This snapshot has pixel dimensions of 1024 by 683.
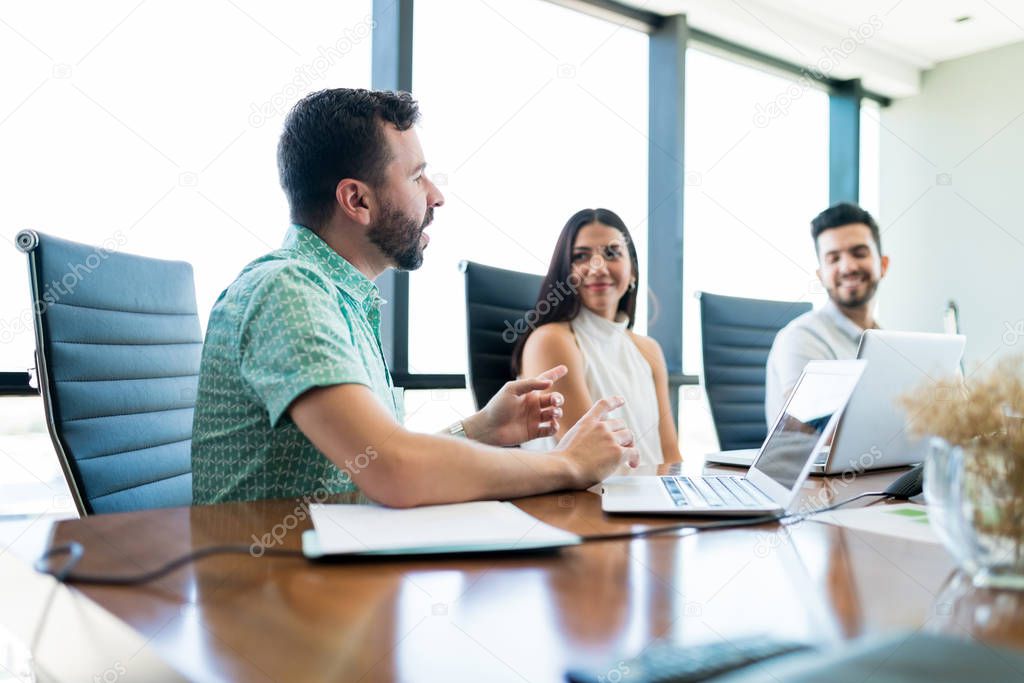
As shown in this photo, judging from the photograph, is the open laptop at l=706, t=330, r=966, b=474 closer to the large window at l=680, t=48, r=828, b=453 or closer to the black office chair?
the black office chair

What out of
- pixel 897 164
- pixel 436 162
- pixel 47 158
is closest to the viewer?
pixel 47 158

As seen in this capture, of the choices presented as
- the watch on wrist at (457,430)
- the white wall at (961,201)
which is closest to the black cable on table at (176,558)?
the watch on wrist at (457,430)

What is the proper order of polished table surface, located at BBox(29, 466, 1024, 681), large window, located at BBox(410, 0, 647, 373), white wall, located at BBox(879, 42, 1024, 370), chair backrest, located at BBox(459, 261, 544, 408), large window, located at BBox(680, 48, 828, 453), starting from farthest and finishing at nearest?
white wall, located at BBox(879, 42, 1024, 370)
large window, located at BBox(680, 48, 828, 453)
large window, located at BBox(410, 0, 647, 373)
chair backrest, located at BBox(459, 261, 544, 408)
polished table surface, located at BBox(29, 466, 1024, 681)

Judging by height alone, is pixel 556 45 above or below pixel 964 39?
below

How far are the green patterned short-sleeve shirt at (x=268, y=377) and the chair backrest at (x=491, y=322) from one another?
0.80 meters

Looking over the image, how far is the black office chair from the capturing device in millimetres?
1178

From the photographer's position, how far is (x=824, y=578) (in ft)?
2.24

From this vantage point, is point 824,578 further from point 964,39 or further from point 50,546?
point 964,39

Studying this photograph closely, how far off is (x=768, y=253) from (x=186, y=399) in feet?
12.2

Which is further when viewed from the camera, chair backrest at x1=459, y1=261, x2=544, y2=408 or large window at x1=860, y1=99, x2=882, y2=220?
large window at x1=860, y1=99, x2=882, y2=220

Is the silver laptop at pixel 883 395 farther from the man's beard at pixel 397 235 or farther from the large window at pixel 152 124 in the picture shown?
the large window at pixel 152 124

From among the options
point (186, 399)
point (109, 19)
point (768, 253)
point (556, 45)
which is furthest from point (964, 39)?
point (186, 399)

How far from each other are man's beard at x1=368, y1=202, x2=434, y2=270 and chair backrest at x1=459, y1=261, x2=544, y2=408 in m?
0.52

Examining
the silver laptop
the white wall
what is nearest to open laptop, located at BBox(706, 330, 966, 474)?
the silver laptop
